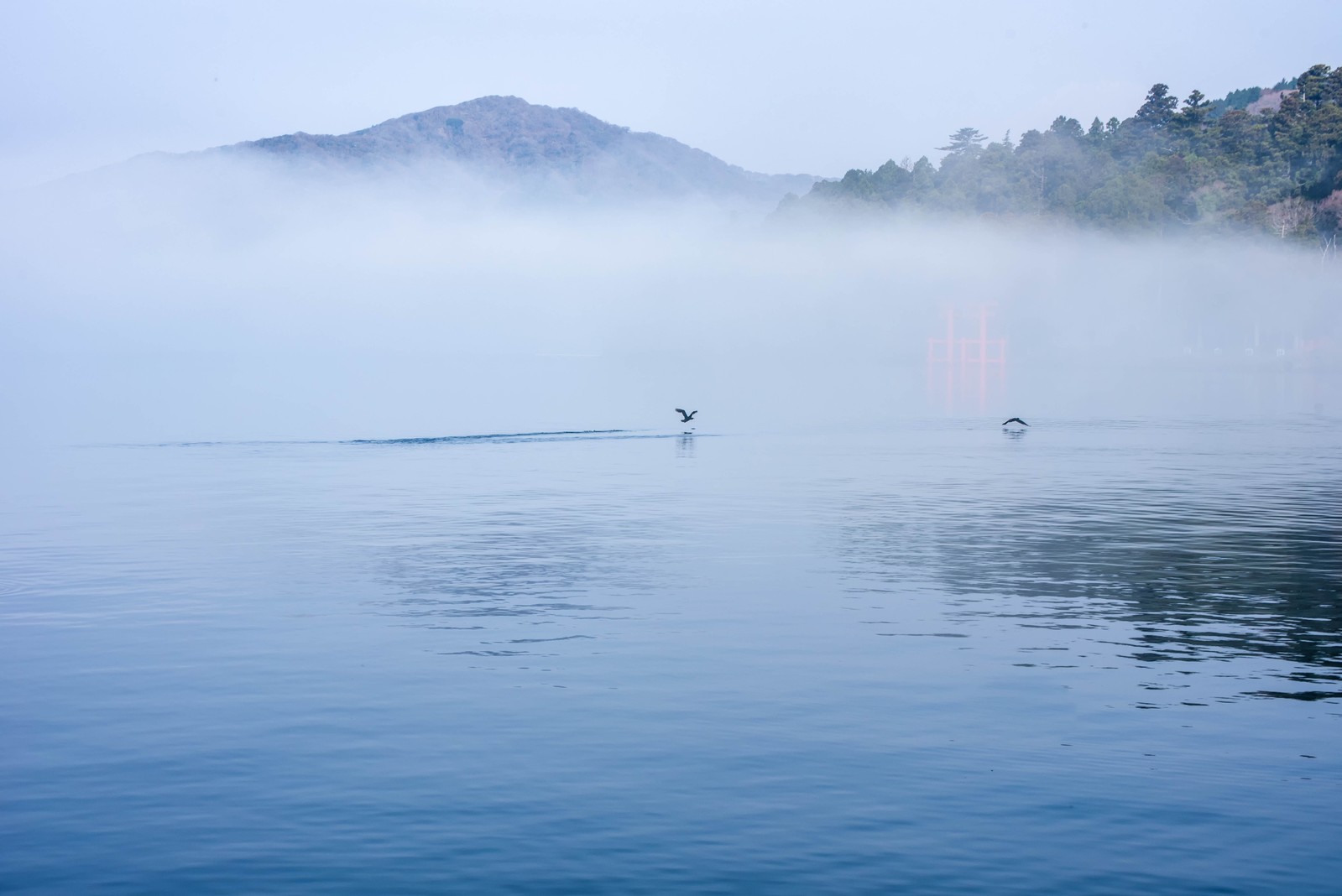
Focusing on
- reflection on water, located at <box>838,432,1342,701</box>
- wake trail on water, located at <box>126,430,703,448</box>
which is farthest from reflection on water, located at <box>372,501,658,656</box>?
wake trail on water, located at <box>126,430,703,448</box>

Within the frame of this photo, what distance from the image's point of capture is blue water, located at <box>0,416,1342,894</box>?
16.7m

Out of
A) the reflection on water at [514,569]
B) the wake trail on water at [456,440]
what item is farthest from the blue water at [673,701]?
the wake trail on water at [456,440]

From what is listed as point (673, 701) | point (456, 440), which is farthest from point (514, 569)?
point (456, 440)

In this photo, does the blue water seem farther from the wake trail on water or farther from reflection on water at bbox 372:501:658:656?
the wake trail on water

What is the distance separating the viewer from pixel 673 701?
922 inches

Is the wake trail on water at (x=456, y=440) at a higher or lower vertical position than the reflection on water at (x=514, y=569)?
higher

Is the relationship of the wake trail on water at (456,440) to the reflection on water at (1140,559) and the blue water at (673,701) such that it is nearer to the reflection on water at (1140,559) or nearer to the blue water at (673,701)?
the reflection on water at (1140,559)

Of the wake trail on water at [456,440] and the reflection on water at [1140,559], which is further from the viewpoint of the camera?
the wake trail on water at [456,440]

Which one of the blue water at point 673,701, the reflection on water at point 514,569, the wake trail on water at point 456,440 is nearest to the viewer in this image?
the blue water at point 673,701

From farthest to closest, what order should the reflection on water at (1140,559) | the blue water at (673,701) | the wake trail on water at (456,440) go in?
the wake trail on water at (456,440) → the reflection on water at (1140,559) → the blue water at (673,701)

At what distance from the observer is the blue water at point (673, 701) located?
16.7 meters

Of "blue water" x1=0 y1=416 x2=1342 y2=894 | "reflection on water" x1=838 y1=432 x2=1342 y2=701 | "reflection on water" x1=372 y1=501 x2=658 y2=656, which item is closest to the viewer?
"blue water" x1=0 y1=416 x2=1342 y2=894

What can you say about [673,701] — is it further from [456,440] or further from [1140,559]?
[456,440]

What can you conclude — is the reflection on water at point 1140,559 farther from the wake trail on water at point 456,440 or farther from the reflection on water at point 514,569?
the wake trail on water at point 456,440
